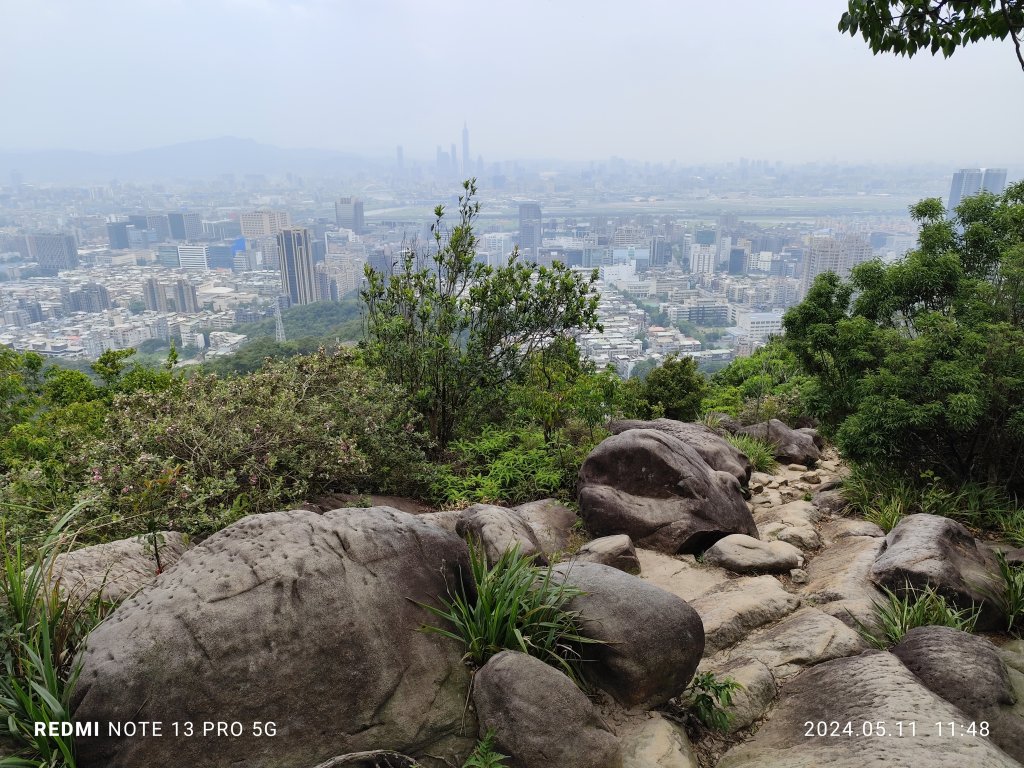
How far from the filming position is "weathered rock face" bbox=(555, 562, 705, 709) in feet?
11.5

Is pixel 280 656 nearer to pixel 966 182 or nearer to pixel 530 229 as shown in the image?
pixel 966 182

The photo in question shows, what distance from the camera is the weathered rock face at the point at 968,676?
3328 mm

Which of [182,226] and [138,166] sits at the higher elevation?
[138,166]

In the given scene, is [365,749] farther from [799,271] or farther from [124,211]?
[124,211]

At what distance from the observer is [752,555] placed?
5777 mm

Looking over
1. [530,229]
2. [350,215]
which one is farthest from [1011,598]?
[350,215]

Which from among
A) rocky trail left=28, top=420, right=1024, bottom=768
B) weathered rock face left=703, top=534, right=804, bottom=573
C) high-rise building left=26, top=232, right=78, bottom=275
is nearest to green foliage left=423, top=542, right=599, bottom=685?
rocky trail left=28, top=420, right=1024, bottom=768

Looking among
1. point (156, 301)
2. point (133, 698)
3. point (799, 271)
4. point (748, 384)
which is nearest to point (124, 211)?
point (156, 301)

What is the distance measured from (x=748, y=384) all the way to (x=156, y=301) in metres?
45.1

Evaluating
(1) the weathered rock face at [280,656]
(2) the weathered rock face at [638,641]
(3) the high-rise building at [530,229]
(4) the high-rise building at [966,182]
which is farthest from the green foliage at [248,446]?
(3) the high-rise building at [530,229]

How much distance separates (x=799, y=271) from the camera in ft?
126

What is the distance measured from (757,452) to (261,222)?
7449cm

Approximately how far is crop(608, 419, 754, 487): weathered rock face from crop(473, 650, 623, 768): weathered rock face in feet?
16.0

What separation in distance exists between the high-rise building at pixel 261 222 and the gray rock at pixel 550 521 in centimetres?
7263
